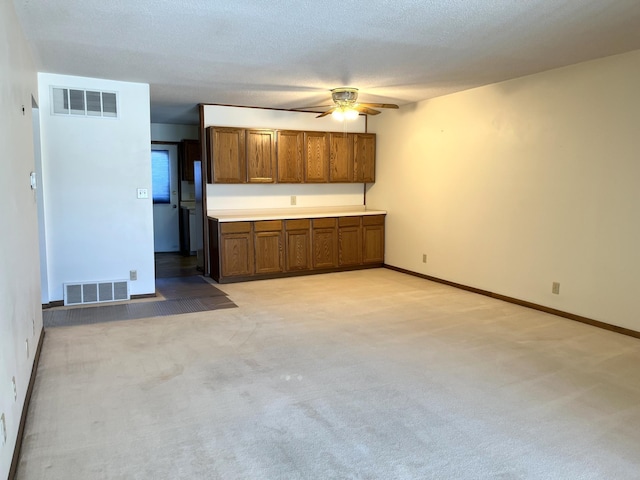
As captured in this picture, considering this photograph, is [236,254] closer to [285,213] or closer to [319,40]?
[285,213]

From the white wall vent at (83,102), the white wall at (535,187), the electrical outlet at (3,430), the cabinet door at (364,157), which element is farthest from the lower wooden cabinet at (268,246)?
the electrical outlet at (3,430)

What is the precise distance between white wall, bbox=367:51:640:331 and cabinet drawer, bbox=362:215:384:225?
0.42 metres

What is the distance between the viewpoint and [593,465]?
86.4 inches

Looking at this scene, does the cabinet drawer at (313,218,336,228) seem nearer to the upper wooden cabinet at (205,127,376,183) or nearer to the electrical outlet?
the upper wooden cabinet at (205,127,376,183)

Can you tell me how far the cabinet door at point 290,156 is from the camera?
258 inches

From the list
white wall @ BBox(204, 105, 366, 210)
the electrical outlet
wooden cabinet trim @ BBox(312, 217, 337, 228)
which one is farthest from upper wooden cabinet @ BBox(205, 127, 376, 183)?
the electrical outlet

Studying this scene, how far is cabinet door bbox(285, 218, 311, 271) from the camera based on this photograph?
6.43 metres

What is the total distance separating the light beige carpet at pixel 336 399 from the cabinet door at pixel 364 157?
3.03m

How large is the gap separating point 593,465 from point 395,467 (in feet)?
3.00

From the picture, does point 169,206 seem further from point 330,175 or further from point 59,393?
point 59,393

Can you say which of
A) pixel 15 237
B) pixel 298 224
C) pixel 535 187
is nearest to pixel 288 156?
pixel 298 224

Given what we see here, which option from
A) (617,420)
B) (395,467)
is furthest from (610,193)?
(395,467)

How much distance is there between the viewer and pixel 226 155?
6.21 metres

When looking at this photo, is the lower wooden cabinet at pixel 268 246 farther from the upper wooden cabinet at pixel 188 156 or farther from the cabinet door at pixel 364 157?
the upper wooden cabinet at pixel 188 156
